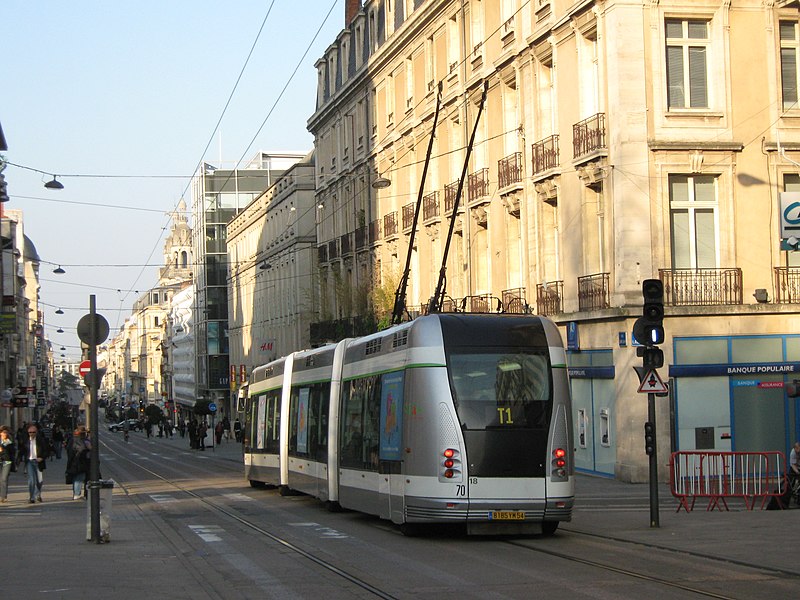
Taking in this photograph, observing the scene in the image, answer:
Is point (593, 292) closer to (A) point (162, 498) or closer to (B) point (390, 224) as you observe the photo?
(A) point (162, 498)

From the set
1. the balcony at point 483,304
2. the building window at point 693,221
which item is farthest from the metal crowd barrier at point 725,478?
the balcony at point 483,304

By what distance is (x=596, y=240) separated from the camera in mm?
32281

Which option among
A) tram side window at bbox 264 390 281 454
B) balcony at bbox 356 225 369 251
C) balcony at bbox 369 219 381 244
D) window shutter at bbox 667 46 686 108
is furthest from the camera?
balcony at bbox 356 225 369 251

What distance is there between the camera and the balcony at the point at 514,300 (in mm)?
36969

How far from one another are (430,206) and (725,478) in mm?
25399

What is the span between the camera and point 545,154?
34.7 metres

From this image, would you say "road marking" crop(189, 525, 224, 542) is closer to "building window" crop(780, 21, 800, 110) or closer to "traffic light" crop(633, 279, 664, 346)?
"traffic light" crop(633, 279, 664, 346)

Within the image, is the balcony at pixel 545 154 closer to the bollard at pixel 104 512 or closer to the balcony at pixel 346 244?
the bollard at pixel 104 512

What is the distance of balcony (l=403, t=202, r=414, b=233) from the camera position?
48.4 meters

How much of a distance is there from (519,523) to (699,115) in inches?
633

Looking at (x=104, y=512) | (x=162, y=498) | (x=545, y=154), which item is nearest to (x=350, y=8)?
(x=545, y=154)

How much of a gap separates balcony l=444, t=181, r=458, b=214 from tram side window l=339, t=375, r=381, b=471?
22.3m

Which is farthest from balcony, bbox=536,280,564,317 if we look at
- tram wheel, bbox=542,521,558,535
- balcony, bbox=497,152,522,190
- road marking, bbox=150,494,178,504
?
tram wheel, bbox=542,521,558,535

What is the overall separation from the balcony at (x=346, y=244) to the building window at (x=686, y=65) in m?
29.3
